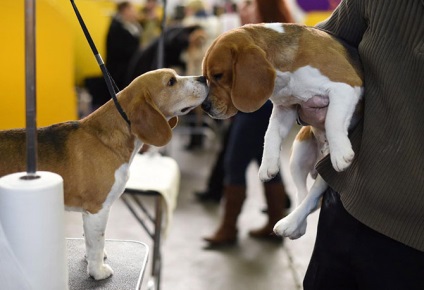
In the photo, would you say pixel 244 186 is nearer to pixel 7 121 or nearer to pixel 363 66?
pixel 7 121

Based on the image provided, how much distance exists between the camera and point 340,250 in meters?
1.33

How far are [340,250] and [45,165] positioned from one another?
2.43ft

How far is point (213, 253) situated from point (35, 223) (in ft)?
8.51

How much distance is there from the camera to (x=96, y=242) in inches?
54.1

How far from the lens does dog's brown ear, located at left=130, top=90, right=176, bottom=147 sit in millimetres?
1326

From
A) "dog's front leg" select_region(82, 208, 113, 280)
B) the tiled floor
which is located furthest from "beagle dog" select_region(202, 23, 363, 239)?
the tiled floor

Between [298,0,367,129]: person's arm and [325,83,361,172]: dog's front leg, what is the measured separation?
0.20 feet

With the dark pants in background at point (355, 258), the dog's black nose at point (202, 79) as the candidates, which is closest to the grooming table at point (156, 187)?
the dog's black nose at point (202, 79)

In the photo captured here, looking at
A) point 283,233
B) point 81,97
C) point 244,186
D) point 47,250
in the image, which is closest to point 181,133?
point 81,97

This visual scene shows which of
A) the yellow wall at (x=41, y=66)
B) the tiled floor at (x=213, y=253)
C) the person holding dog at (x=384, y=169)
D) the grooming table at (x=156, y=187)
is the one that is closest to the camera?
the person holding dog at (x=384, y=169)

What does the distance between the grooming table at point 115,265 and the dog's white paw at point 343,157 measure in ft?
1.90

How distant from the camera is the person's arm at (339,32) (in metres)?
1.34

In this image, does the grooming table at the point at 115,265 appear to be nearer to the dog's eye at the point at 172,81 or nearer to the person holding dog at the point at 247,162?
the dog's eye at the point at 172,81

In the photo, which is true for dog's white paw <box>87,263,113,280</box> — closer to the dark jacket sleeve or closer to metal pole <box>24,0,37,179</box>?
metal pole <box>24,0,37,179</box>
